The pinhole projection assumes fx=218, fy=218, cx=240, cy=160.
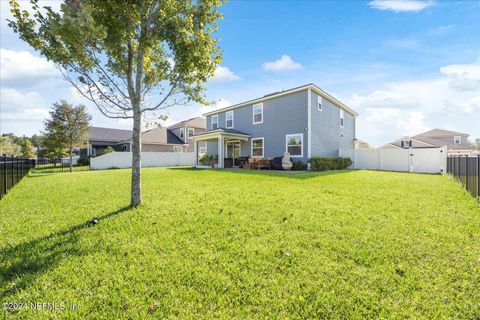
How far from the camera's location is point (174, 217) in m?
4.70

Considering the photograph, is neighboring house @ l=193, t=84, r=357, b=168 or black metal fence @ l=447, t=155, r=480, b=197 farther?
neighboring house @ l=193, t=84, r=357, b=168

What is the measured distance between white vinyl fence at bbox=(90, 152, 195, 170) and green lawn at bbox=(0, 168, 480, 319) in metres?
17.5

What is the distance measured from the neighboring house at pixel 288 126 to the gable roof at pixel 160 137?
1212 centimetres

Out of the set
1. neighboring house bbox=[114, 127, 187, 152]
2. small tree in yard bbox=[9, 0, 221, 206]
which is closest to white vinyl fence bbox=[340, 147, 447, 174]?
small tree in yard bbox=[9, 0, 221, 206]

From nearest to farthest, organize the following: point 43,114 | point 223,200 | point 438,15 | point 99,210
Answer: point 99,210 → point 223,200 → point 438,15 → point 43,114

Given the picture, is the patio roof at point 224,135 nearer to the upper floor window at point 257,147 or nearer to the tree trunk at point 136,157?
the upper floor window at point 257,147

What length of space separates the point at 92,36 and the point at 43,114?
63.8 feet

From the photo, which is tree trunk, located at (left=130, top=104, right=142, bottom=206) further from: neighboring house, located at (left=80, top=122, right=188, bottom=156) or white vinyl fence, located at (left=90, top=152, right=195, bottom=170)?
neighboring house, located at (left=80, top=122, right=188, bottom=156)

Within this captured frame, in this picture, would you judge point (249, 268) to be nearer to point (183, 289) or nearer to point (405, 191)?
point (183, 289)

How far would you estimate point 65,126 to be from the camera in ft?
61.8

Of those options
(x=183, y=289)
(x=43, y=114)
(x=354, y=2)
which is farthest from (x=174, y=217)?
(x=43, y=114)

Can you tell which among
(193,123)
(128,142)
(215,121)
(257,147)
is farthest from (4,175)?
(193,123)

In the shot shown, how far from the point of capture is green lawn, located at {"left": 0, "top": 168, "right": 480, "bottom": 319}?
86.4 inches

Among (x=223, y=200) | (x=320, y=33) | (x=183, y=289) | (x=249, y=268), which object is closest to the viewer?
(x=183, y=289)
